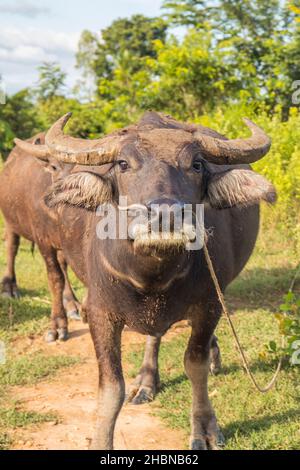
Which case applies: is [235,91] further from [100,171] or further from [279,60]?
[100,171]

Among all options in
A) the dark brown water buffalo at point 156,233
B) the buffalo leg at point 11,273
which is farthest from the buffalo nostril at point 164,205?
the buffalo leg at point 11,273

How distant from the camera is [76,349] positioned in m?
4.93

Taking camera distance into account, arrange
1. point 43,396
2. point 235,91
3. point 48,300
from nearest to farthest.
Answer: point 43,396
point 48,300
point 235,91

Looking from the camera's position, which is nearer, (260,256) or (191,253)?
(191,253)

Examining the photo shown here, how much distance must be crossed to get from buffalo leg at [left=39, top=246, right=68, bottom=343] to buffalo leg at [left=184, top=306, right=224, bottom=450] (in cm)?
211

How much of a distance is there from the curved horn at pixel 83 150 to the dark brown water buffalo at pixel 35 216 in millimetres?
1531

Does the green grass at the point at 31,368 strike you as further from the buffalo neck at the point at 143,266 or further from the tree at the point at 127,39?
the tree at the point at 127,39

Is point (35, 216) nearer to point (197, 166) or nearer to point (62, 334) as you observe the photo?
point (62, 334)

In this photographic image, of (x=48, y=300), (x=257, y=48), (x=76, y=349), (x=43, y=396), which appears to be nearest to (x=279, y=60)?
(x=257, y=48)

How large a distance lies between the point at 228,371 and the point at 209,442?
1.08m

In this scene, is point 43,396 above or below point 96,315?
below

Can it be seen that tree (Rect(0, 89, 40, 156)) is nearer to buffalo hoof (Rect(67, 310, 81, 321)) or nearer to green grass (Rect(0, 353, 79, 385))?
buffalo hoof (Rect(67, 310, 81, 321))

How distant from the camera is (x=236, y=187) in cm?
273

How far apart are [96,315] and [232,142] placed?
3.46 ft
